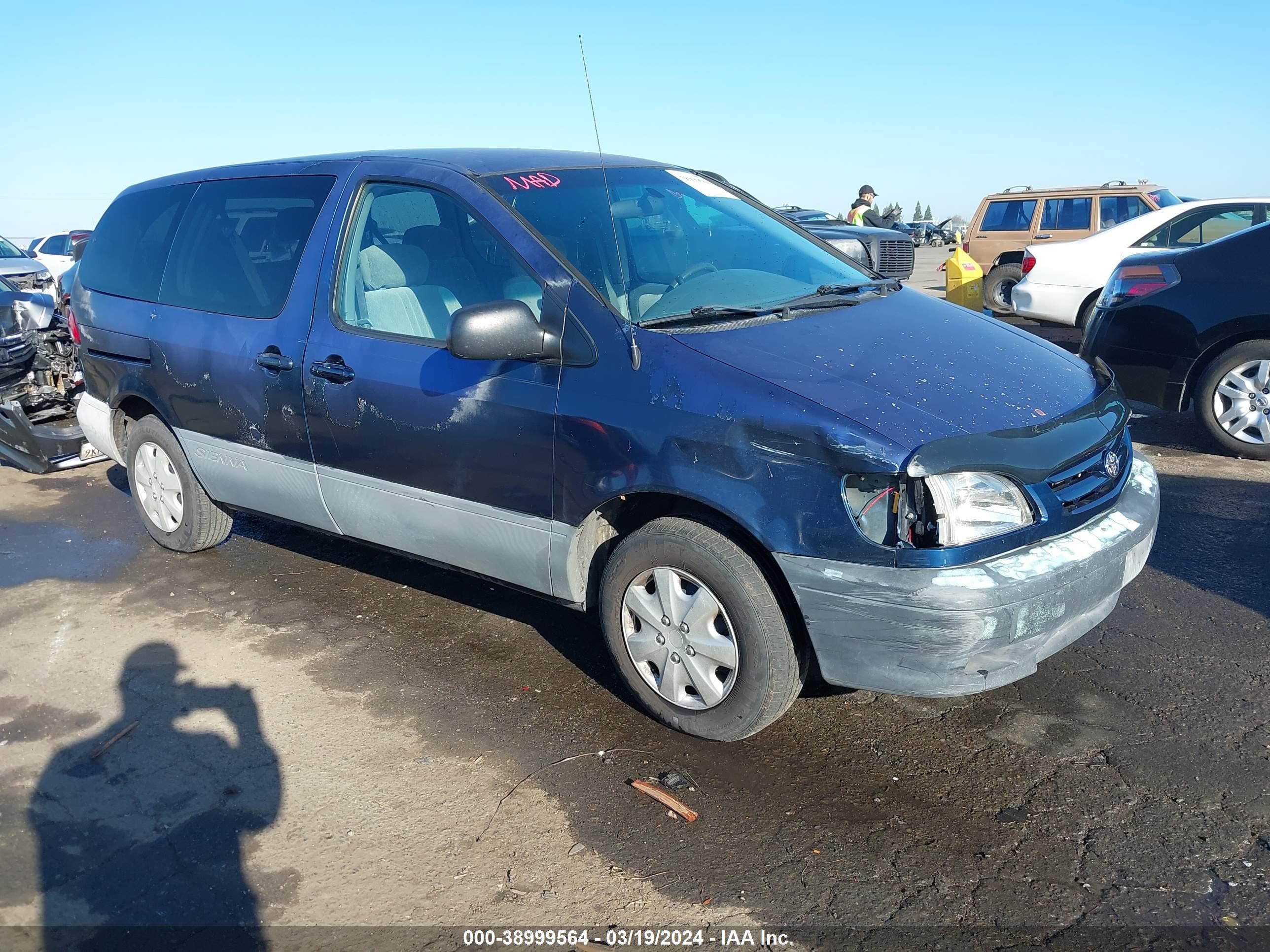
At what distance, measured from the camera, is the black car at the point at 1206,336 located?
19.7 ft

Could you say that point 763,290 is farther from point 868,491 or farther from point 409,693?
point 409,693

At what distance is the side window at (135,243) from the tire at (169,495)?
67 centimetres

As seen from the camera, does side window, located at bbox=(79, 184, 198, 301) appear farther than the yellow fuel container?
No

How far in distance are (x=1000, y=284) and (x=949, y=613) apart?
12.3m

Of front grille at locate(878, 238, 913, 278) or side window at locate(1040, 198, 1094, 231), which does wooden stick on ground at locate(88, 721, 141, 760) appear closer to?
front grille at locate(878, 238, 913, 278)

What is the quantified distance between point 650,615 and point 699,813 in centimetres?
63

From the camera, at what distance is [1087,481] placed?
312cm

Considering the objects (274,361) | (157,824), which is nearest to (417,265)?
(274,361)

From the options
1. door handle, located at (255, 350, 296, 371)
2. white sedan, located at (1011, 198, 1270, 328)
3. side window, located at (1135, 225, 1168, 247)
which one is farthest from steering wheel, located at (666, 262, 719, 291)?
side window, located at (1135, 225, 1168, 247)

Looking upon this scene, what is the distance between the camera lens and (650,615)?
327cm

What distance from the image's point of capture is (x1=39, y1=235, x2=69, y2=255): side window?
24062 mm

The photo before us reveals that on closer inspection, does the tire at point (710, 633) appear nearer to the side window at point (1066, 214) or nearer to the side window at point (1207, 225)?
the side window at point (1207, 225)

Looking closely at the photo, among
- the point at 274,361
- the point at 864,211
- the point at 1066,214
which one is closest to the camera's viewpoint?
the point at 274,361

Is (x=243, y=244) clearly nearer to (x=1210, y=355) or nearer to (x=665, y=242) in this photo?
(x=665, y=242)
